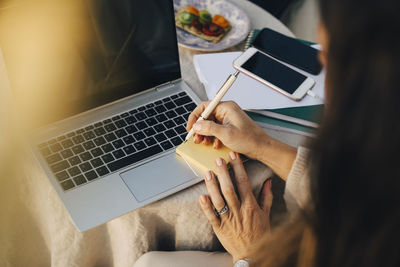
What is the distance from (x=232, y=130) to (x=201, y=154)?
0.26 feet

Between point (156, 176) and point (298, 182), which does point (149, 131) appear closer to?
point (156, 176)

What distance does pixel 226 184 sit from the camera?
0.71 meters

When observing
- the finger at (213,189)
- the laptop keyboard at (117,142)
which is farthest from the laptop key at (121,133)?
the finger at (213,189)

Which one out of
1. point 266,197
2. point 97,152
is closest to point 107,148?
point 97,152

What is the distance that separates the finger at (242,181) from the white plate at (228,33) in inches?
14.8

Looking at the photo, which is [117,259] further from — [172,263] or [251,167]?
[251,167]

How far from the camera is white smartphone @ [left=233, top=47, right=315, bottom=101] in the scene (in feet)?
2.93

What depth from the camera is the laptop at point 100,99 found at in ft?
2.24

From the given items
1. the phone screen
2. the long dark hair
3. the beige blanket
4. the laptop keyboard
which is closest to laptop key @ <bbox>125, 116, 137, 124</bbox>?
the laptop keyboard

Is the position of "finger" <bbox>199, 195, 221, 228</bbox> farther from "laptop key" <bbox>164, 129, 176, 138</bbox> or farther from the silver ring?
"laptop key" <bbox>164, 129, 176, 138</bbox>

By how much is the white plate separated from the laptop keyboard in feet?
0.67

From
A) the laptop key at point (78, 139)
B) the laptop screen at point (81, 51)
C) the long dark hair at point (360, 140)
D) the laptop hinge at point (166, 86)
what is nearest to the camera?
the long dark hair at point (360, 140)

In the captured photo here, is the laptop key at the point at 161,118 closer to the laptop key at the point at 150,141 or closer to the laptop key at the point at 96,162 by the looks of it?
the laptop key at the point at 150,141

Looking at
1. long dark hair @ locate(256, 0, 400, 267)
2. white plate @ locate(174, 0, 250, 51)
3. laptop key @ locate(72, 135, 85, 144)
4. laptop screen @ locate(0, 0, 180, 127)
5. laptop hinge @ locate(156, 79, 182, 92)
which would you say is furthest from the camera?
white plate @ locate(174, 0, 250, 51)
